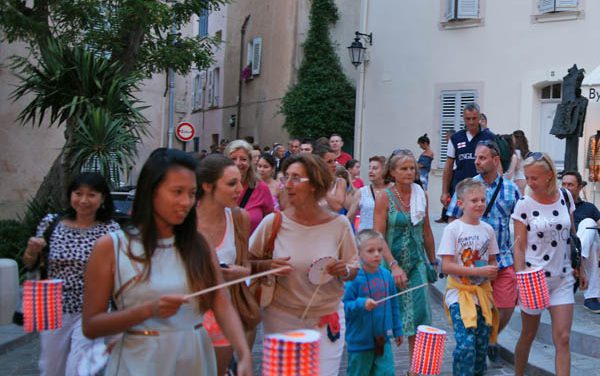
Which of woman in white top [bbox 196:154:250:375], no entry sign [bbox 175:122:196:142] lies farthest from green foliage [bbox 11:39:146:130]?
no entry sign [bbox 175:122:196:142]

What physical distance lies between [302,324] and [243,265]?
499mm

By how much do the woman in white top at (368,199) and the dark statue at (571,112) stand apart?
4.39m

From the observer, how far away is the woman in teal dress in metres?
6.79

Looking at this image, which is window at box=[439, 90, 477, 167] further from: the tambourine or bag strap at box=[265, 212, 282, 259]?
the tambourine

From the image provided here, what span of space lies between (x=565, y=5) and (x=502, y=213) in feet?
42.6

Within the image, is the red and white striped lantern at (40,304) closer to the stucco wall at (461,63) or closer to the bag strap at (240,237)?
the bag strap at (240,237)

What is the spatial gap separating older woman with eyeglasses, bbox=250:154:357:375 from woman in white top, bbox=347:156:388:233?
11.8 feet

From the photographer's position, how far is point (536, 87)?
19125mm

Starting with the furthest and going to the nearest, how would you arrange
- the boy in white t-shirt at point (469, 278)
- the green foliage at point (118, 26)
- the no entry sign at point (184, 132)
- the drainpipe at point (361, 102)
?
the no entry sign at point (184, 132)
the drainpipe at point (361, 102)
the green foliage at point (118, 26)
the boy in white t-shirt at point (469, 278)

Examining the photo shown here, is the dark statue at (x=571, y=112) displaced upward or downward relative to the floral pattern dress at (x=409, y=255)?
upward

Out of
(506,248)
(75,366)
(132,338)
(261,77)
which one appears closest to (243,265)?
(75,366)

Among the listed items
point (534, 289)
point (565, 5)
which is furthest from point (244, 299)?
point (565, 5)

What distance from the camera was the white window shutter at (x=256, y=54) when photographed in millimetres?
30086

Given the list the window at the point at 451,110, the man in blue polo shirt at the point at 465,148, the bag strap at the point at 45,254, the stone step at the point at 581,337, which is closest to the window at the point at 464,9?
the window at the point at 451,110
